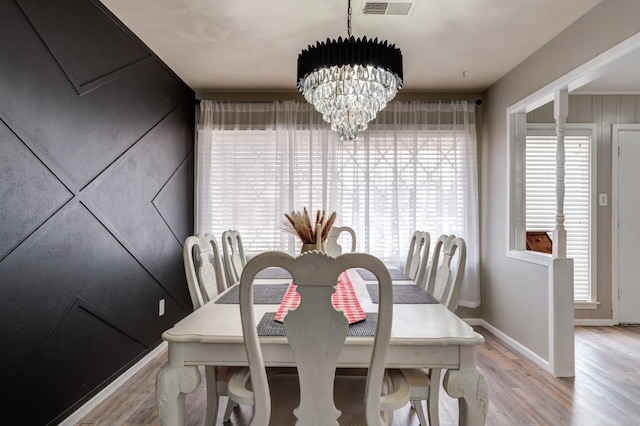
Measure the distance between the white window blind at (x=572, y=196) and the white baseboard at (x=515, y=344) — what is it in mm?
1085

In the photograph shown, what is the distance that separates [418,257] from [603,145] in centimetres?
294

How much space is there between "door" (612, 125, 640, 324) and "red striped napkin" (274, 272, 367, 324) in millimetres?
3548

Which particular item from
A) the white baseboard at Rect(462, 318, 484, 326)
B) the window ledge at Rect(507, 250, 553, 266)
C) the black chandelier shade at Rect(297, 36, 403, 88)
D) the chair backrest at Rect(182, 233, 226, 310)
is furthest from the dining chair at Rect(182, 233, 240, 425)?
the white baseboard at Rect(462, 318, 484, 326)

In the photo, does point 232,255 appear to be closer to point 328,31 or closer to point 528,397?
point 328,31

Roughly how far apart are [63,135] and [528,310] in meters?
3.63

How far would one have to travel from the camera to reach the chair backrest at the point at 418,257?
2.38 metres

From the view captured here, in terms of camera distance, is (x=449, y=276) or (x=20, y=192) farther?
(x=449, y=276)

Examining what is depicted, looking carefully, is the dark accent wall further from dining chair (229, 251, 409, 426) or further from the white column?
the white column

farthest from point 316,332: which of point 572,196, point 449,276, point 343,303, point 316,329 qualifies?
point 572,196

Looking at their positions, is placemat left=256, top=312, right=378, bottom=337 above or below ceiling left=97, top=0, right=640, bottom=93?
below

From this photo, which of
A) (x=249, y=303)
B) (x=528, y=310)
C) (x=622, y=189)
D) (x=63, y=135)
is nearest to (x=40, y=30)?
(x=63, y=135)

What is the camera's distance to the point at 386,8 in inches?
93.3

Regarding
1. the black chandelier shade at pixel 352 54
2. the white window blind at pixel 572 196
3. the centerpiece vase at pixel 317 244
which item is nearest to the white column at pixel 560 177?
the white window blind at pixel 572 196

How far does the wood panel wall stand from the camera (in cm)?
394
